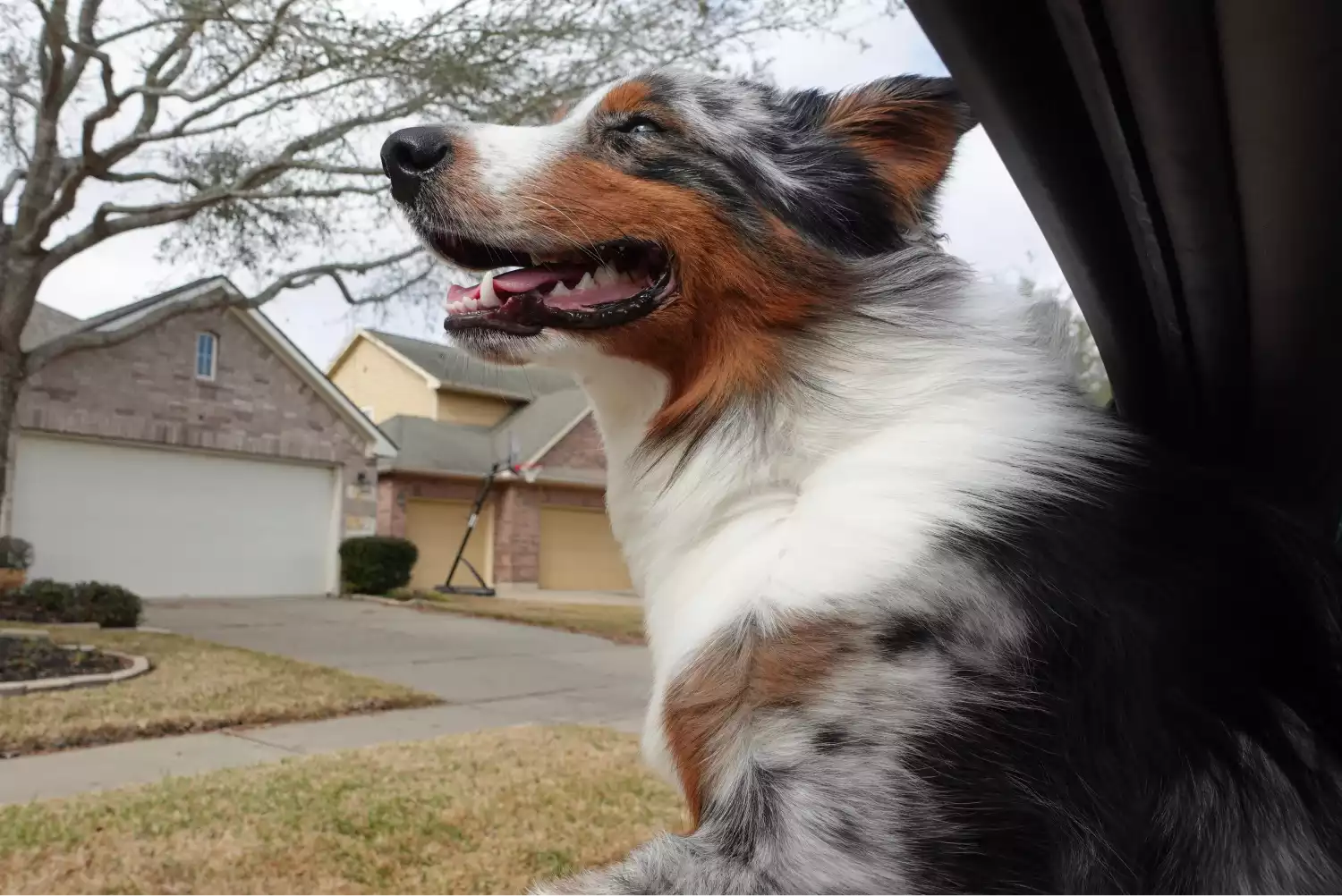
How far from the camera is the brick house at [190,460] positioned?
51.3 feet

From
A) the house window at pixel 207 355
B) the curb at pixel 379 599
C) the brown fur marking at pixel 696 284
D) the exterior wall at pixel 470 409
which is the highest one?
the exterior wall at pixel 470 409

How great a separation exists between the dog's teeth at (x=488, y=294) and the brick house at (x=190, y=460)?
13542mm

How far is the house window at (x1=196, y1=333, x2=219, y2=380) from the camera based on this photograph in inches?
701

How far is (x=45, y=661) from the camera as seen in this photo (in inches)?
320

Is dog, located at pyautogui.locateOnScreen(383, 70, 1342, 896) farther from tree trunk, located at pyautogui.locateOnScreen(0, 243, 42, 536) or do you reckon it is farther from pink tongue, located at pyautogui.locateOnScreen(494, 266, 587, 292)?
tree trunk, located at pyautogui.locateOnScreen(0, 243, 42, 536)

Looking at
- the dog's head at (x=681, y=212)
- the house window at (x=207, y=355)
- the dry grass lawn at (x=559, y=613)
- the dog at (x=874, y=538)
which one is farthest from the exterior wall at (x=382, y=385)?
the dog at (x=874, y=538)

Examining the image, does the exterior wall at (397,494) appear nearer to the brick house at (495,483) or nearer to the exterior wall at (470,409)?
the brick house at (495,483)

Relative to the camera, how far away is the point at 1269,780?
61.3 inches

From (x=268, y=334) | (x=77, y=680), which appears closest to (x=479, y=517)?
(x=268, y=334)

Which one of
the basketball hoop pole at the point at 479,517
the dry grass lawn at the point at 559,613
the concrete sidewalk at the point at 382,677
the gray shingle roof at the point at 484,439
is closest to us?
the concrete sidewalk at the point at 382,677

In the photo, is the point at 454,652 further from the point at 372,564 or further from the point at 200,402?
the point at 200,402

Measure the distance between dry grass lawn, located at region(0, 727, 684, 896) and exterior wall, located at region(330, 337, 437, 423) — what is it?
21653mm

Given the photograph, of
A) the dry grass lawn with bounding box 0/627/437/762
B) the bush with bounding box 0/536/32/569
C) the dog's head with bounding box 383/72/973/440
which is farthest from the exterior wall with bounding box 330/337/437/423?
the dog's head with bounding box 383/72/973/440

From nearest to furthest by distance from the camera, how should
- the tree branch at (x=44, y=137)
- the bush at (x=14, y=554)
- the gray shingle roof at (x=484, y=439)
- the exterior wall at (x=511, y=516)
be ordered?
the tree branch at (x=44, y=137)
the bush at (x=14, y=554)
the exterior wall at (x=511, y=516)
the gray shingle roof at (x=484, y=439)
